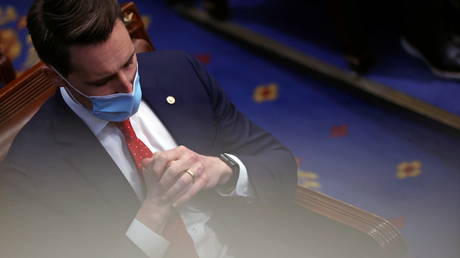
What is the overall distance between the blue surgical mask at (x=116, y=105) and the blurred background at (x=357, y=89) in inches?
46.7

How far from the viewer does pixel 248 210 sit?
5.69ft

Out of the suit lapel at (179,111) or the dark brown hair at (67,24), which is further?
the suit lapel at (179,111)

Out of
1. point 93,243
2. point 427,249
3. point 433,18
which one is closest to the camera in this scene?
point 93,243

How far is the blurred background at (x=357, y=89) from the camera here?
2.53 metres

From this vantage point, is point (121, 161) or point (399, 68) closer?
point (121, 161)

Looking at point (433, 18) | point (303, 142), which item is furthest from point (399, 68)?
point (303, 142)

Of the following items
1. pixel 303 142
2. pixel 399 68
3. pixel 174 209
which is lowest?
pixel 303 142

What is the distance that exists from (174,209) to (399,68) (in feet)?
5.53

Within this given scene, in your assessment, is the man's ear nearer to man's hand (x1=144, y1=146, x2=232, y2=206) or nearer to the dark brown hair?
the dark brown hair

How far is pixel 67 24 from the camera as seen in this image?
1.39m

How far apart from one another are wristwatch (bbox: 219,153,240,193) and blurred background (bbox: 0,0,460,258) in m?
0.96

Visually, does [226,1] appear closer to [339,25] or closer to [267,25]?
[267,25]

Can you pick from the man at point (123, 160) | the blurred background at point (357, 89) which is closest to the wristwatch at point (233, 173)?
the man at point (123, 160)

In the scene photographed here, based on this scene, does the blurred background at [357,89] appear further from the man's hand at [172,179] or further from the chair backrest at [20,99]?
Result: the man's hand at [172,179]
